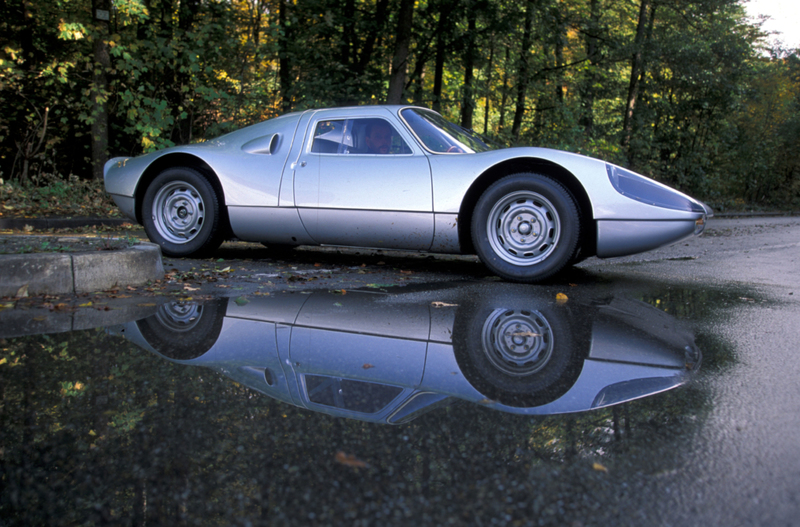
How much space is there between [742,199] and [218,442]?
28391mm

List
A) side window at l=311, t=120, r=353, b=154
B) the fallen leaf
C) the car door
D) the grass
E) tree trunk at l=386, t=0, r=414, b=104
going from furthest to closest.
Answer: tree trunk at l=386, t=0, r=414, b=104 → the grass → side window at l=311, t=120, r=353, b=154 → the car door → the fallen leaf

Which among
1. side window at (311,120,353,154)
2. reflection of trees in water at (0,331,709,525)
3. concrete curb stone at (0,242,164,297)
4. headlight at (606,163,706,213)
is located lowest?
reflection of trees in water at (0,331,709,525)

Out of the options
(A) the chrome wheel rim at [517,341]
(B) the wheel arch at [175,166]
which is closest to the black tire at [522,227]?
(A) the chrome wheel rim at [517,341]

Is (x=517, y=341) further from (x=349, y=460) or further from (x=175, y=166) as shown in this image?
(x=175, y=166)

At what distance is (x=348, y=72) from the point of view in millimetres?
13984

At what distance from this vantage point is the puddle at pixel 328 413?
1430 millimetres

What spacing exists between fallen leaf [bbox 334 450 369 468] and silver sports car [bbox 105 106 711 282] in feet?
10.5

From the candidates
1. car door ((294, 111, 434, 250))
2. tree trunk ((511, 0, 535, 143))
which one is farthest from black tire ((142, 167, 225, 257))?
tree trunk ((511, 0, 535, 143))

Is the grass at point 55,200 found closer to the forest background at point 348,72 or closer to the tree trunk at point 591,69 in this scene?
the forest background at point 348,72

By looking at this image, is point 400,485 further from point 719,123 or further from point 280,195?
point 719,123

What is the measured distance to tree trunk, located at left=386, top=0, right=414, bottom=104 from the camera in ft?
39.8

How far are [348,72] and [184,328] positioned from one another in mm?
11889

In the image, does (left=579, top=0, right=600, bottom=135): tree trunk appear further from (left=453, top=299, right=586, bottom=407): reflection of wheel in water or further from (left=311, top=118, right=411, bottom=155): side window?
(left=453, top=299, right=586, bottom=407): reflection of wheel in water

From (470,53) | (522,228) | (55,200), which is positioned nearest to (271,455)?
(522,228)
